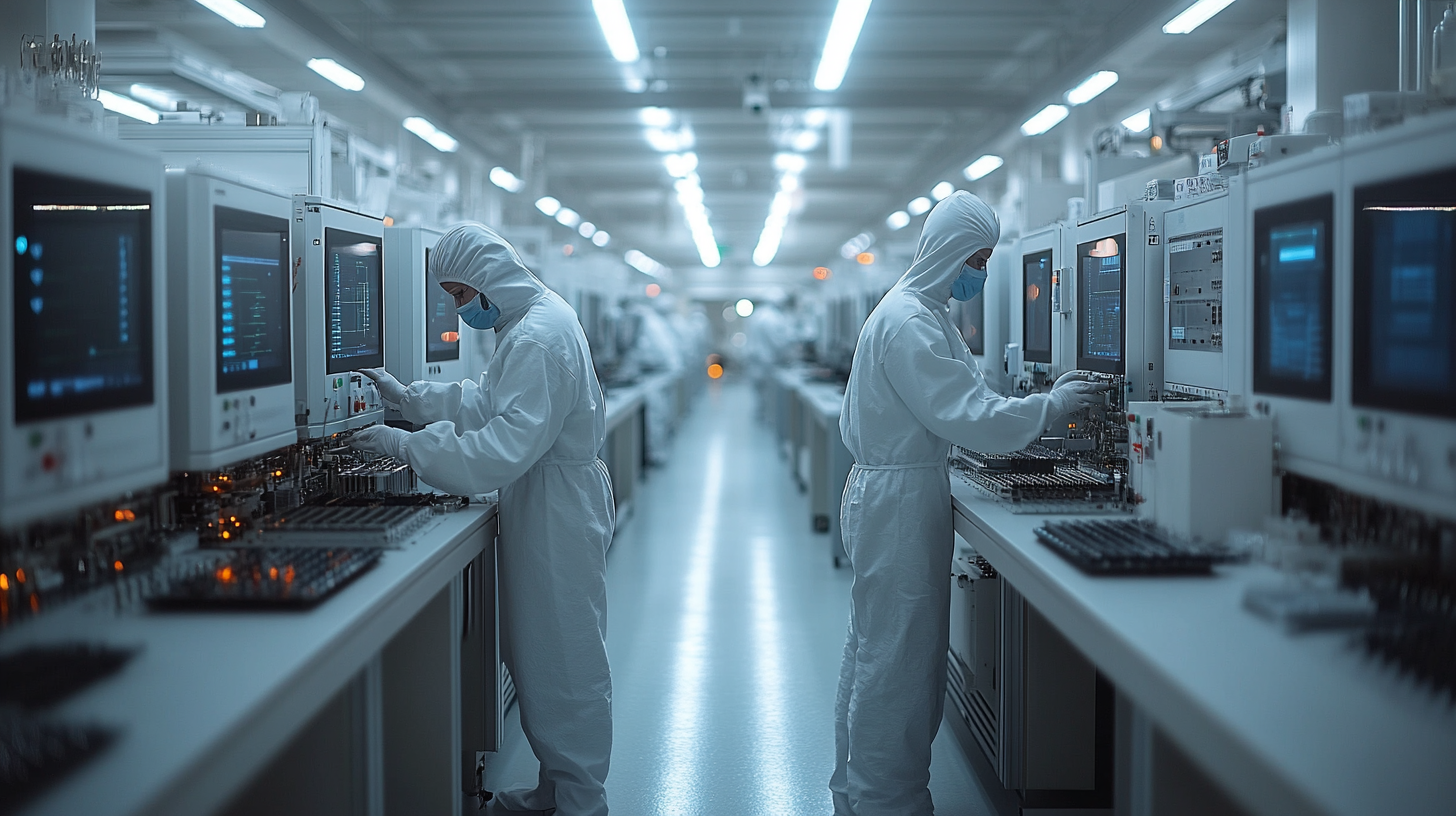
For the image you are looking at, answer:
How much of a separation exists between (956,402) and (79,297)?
170 cm

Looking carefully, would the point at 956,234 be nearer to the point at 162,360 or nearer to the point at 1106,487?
the point at 1106,487

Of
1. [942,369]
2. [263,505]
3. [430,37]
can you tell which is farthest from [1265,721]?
[430,37]

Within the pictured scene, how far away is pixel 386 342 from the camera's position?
298 centimetres

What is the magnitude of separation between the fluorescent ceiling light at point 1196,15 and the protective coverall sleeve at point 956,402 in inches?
93.7

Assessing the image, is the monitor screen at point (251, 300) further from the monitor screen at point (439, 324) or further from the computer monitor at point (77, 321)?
the monitor screen at point (439, 324)

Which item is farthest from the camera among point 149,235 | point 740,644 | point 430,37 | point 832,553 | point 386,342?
point 430,37

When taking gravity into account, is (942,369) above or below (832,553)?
above

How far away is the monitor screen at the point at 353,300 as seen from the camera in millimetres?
2439

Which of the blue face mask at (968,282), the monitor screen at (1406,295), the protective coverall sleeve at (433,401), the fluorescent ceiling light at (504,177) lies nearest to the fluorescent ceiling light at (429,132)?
the fluorescent ceiling light at (504,177)

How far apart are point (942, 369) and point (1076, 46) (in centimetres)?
488

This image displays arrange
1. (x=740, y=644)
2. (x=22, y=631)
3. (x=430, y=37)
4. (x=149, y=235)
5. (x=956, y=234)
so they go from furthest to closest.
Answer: (x=430, y=37) → (x=740, y=644) → (x=956, y=234) → (x=149, y=235) → (x=22, y=631)

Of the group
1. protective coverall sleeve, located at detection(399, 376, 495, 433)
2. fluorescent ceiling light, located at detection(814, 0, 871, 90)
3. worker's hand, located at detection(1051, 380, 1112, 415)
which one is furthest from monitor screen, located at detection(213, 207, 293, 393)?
fluorescent ceiling light, located at detection(814, 0, 871, 90)

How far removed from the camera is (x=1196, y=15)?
4.02 metres

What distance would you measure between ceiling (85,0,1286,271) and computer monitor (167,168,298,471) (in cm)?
224
